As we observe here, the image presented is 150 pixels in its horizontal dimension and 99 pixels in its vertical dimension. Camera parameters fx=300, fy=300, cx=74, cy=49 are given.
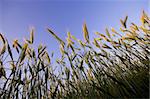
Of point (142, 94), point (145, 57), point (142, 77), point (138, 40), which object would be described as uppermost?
point (138, 40)

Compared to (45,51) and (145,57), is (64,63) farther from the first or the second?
(145,57)

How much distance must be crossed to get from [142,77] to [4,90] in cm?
79

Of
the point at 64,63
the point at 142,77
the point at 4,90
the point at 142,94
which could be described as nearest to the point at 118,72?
the point at 142,77

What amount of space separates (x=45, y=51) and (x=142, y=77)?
2.07ft

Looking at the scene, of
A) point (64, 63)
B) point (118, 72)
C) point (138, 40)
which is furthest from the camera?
point (64, 63)

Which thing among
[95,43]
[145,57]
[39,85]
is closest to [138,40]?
[145,57]

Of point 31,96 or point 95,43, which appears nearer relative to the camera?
point 31,96

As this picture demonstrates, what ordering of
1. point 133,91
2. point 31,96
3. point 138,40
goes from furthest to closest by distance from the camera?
point 138,40, point 31,96, point 133,91

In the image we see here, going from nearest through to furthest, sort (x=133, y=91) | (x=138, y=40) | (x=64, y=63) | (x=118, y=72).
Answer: (x=133, y=91), (x=118, y=72), (x=138, y=40), (x=64, y=63)

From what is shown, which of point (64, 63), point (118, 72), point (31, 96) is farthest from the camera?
point (64, 63)

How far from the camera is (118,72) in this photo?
187cm

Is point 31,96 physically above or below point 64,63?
below

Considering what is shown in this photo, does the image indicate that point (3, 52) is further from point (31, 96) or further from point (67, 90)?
point (67, 90)

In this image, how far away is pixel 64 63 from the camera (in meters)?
2.17
